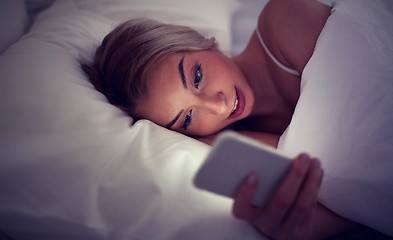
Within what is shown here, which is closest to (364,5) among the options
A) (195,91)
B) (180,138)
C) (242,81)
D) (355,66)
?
(355,66)

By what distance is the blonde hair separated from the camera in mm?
835

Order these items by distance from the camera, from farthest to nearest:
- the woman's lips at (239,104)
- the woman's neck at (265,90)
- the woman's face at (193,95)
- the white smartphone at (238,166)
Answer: the woman's neck at (265,90), the woman's lips at (239,104), the woman's face at (193,95), the white smartphone at (238,166)

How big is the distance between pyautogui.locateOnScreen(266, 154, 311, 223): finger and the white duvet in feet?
0.48

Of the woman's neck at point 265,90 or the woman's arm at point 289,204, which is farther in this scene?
the woman's neck at point 265,90

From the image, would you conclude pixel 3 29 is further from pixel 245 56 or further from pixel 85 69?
pixel 245 56

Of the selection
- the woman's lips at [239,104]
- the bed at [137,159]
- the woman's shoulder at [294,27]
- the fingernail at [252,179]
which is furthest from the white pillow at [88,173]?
the woman's shoulder at [294,27]

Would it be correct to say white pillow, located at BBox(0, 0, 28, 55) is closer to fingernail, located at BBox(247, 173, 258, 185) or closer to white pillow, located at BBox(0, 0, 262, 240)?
white pillow, located at BBox(0, 0, 262, 240)

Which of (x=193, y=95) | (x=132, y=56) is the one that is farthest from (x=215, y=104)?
(x=132, y=56)

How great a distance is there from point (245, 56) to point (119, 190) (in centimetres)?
79

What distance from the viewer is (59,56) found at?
788mm

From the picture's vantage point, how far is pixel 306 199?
0.49 meters

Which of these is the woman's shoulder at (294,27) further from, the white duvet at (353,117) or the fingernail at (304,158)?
the fingernail at (304,158)

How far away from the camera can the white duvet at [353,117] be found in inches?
21.2

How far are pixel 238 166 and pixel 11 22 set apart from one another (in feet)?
2.93
